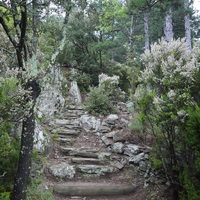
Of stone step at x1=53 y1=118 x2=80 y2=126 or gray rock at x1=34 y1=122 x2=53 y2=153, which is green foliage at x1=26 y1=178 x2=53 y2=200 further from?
stone step at x1=53 y1=118 x2=80 y2=126

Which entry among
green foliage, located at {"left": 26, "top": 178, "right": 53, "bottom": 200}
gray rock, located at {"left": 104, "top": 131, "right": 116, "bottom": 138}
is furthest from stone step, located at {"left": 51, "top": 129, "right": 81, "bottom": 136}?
green foliage, located at {"left": 26, "top": 178, "right": 53, "bottom": 200}

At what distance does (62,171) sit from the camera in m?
5.42

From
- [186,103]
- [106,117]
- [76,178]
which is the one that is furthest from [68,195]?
[106,117]

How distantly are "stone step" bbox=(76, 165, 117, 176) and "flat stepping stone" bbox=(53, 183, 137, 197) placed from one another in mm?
533

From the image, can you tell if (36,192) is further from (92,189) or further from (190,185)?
(190,185)

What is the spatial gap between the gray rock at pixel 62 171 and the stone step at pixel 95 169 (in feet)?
0.74

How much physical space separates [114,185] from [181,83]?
9.76ft

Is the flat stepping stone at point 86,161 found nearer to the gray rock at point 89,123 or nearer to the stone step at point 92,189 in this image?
the stone step at point 92,189

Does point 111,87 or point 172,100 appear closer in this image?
point 172,100

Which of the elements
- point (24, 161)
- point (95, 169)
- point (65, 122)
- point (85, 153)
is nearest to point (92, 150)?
point (85, 153)

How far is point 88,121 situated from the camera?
8.36m

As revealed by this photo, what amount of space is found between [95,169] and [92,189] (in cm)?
87

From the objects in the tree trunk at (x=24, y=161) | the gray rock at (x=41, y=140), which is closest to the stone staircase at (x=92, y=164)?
the gray rock at (x=41, y=140)

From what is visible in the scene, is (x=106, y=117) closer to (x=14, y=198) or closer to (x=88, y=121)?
(x=88, y=121)
